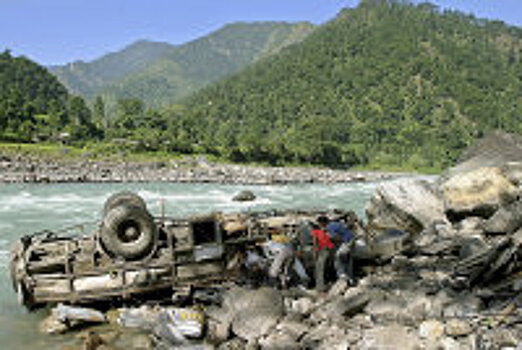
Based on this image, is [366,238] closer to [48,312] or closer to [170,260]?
[170,260]

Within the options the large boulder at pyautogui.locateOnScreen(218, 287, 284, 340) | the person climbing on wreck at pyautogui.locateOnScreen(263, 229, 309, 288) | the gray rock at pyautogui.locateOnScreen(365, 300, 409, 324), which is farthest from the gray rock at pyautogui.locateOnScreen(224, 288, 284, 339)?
the gray rock at pyautogui.locateOnScreen(365, 300, 409, 324)

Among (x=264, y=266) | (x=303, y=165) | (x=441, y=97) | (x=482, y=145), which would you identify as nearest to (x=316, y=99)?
(x=441, y=97)

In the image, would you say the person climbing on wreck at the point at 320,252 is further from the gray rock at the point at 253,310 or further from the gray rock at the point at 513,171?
the gray rock at the point at 513,171

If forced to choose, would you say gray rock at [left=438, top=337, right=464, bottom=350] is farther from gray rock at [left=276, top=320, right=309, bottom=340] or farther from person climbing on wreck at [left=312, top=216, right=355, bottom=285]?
person climbing on wreck at [left=312, top=216, right=355, bottom=285]

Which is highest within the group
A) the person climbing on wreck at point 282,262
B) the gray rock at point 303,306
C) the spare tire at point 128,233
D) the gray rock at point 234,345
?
the spare tire at point 128,233

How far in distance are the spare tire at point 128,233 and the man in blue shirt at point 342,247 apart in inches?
186

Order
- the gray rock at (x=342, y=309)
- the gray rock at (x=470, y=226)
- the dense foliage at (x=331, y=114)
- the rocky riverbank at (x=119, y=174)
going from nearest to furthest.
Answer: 1. the gray rock at (x=342, y=309)
2. the gray rock at (x=470, y=226)
3. the rocky riverbank at (x=119, y=174)
4. the dense foliage at (x=331, y=114)

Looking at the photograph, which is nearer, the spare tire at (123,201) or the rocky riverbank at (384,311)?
the rocky riverbank at (384,311)

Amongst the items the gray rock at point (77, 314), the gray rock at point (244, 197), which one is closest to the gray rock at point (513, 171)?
the gray rock at point (77, 314)

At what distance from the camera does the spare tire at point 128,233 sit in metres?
11.3

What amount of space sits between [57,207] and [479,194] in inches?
1066

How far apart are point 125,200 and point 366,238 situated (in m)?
7.43

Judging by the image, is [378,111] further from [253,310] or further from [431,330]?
[431,330]

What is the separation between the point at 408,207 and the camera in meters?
17.1
